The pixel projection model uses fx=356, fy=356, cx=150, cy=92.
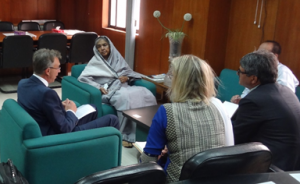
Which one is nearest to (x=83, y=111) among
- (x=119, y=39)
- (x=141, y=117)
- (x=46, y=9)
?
(x=141, y=117)

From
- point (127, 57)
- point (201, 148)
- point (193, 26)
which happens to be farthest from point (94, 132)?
point (127, 57)

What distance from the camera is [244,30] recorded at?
408 centimetres

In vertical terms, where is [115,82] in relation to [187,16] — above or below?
below

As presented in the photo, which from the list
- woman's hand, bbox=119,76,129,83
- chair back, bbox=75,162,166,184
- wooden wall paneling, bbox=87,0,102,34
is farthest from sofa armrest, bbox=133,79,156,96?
wooden wall paneling, bbox=87,0,102,34

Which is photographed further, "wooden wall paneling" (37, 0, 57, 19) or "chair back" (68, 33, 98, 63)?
"wooden wall paneling" (37, 0, 57, 19)

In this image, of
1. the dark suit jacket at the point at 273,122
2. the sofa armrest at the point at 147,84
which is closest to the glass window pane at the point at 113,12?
the sofa armrest at the point at 147,84

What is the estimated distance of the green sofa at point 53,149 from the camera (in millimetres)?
2273

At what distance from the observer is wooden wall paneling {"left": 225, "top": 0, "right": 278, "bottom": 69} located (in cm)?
379

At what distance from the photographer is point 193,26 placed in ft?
14.1

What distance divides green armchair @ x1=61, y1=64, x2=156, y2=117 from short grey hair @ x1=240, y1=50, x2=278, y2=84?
1757 mm

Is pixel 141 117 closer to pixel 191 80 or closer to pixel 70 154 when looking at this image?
pixel 70 154

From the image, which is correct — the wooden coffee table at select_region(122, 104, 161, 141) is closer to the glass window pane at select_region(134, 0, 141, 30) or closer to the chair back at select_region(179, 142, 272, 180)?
the chair back at select_region(179, 142, 272, 180)

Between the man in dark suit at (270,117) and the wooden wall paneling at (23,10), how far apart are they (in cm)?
629

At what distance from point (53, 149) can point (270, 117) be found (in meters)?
1.37
